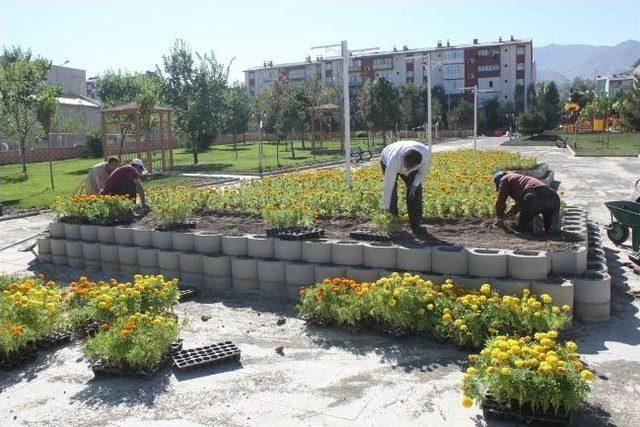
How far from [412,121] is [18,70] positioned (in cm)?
5026

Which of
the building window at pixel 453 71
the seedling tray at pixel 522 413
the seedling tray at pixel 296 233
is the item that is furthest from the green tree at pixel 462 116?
the seedling tray at pixel 522 413

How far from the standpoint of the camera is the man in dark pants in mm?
7254

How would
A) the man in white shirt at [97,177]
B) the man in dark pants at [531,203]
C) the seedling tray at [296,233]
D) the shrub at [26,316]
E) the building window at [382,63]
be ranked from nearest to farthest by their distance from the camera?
the shrub at [26,316] → the man in dark pants at [531,203] → the seedling tray at [296,233] → the man in white shirt at [97,177] → the building window at [382,63]

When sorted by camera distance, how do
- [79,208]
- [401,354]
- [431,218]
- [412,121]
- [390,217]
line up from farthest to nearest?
[412,121], [79,208], [431,218], [390,217], [401,354]

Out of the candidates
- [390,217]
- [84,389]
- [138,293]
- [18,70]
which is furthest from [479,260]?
[18,70]

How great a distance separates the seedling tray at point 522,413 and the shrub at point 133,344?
112 inches

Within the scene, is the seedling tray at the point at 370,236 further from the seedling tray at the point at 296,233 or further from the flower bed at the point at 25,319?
the flower bed at the point at 25,319

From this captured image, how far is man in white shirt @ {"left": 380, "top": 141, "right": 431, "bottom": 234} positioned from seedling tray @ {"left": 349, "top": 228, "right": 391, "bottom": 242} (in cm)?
40

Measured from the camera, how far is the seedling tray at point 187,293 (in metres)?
7.53

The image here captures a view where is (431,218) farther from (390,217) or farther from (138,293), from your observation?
(138,293)

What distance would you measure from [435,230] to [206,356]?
392 centimetres

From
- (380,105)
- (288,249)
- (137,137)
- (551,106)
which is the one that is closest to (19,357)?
(288,249)

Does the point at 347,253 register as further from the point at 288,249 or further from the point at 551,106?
the point at 551,106

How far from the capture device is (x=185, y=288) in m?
7.82
